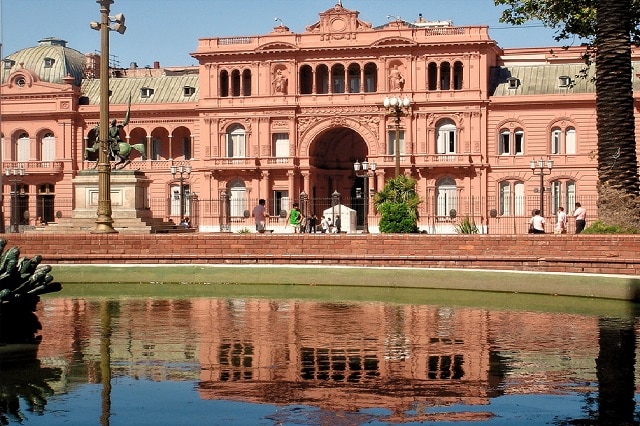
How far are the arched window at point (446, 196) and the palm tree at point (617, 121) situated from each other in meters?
38.9

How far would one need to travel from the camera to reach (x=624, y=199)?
22.2 metres

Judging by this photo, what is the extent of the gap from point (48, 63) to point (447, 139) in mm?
27848

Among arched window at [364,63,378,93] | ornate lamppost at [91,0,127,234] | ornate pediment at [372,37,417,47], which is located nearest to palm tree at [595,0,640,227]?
ornate lamppost at [91,0,127,234]

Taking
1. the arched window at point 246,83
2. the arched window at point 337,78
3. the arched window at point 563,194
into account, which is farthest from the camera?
the arched window at point 246,83

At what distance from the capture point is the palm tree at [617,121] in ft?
73.0

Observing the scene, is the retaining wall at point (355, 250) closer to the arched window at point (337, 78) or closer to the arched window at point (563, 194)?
the arched window at point (563, 194)

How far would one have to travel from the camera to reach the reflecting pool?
31.1 ft

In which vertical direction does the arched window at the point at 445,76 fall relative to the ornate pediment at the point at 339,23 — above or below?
below

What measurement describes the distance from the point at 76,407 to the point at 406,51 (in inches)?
2162

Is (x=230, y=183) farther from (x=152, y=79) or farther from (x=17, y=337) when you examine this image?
(x=17, y=337)

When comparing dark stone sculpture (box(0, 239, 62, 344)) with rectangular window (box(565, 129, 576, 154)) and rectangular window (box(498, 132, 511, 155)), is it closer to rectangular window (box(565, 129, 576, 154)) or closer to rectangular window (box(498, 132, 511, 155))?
rectangular window (box(498, 132, 511, 155))

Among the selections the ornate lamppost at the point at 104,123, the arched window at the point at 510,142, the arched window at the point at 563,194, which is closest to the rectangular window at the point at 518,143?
the arched window at the point at 510,142

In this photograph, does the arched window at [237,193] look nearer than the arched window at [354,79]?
No

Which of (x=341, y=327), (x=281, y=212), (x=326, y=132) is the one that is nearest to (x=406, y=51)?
(x=326, y=132)
